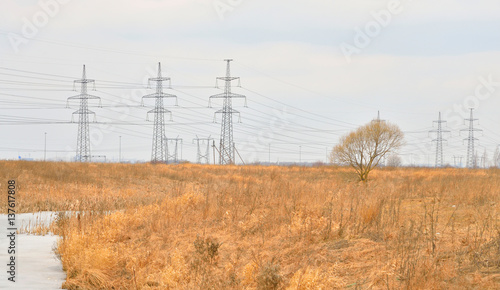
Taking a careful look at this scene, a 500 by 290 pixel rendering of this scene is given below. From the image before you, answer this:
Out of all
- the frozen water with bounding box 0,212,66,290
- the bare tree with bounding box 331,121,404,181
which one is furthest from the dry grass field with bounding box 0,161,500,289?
the bare tree with bounding box 331,121,404,181

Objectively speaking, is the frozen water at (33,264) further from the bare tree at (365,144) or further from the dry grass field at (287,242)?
the bare tree at (365,144)

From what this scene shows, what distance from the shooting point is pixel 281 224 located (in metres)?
12.0

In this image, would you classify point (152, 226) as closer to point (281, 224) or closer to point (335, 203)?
point (281, 224)

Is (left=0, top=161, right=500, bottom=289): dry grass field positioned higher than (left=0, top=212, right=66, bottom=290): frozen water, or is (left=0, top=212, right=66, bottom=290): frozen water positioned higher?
(left=0, top=161, right=500, bottom=289): dry grass field

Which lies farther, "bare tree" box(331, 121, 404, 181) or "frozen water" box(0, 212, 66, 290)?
"bare tree" box(331, 121, 404, 181)

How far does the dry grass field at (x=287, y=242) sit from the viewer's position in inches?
308

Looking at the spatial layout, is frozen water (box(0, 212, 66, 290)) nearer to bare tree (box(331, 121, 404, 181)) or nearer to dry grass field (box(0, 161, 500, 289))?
dry grass field (box(0, 161, 500, 289))

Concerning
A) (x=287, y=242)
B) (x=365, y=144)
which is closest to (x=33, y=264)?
(x=287, y=242)

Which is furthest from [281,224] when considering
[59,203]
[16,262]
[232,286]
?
[59,203]

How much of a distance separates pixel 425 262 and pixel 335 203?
538cm

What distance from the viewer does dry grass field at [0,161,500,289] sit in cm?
782

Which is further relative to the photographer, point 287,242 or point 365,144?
point 365,144

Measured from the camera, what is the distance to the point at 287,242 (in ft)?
34.5

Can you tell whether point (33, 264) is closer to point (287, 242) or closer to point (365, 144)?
point (287, 242)
